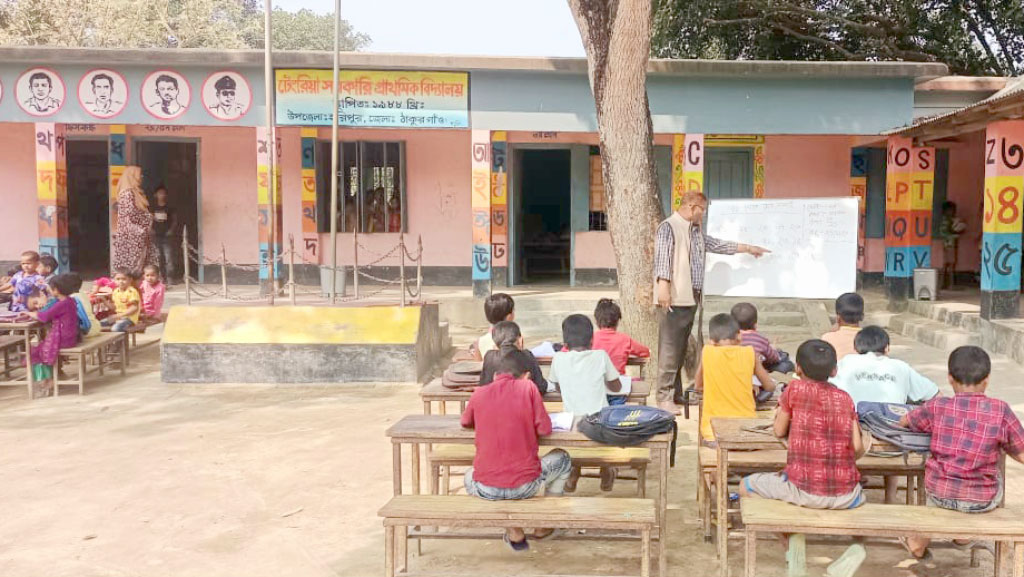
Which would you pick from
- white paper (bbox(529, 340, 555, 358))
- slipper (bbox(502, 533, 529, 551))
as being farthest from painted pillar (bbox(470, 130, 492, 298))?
slipper (bbox(502, 533, 529, 551))

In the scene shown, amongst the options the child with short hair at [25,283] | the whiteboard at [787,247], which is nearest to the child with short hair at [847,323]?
the whiteboard at [787,247]

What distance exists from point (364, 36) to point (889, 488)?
4742 cm

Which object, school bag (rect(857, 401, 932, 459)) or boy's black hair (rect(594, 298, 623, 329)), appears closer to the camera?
school bag (rect(857, 401, 932, 459))

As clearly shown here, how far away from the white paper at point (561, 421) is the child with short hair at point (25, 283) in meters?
6.50

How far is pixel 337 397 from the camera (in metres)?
7.87

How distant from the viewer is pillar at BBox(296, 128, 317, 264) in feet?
44.1

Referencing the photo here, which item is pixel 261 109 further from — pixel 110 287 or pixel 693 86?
pixel 693 86

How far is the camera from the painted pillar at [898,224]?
11992 mm

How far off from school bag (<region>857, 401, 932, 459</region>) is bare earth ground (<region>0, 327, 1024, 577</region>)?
57 centimetres

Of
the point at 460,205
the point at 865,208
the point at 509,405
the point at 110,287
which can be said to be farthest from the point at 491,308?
the point at 865,208

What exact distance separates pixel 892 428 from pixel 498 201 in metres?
9.57

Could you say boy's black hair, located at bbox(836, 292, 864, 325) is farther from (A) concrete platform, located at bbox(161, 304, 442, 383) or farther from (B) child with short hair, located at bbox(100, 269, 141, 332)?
(B) child with short hair, located at bbox(100, 269, 141, 332)

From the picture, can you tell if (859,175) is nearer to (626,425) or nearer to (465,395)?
(465,395)

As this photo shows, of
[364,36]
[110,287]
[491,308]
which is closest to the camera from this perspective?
[491,308]
